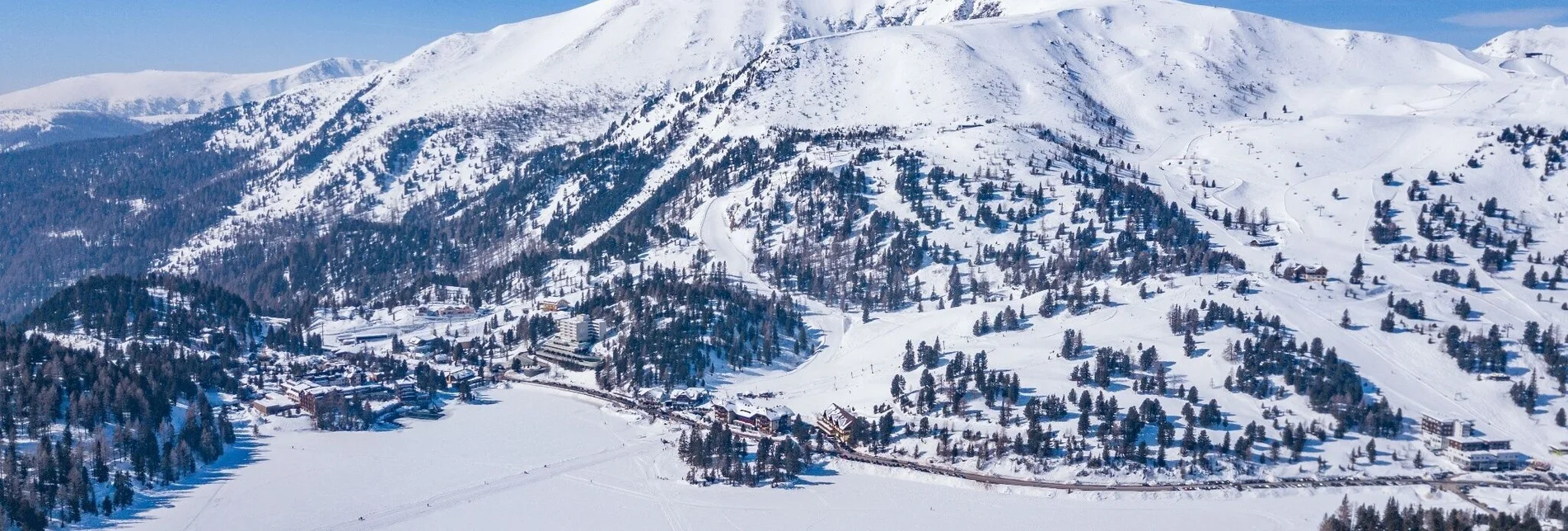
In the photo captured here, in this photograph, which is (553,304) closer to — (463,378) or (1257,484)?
(463,378)

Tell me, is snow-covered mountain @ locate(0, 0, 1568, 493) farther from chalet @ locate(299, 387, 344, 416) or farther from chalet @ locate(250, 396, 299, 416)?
chalet @ locate(250, 396, 299, 416)

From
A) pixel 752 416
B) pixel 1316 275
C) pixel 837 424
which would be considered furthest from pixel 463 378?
pixel 1316 275

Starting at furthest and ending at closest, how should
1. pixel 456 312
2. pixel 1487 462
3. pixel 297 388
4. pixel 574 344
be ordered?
pixel 456 312 < pixel 574 344 < pixel 297 388 < pixel 1487 462

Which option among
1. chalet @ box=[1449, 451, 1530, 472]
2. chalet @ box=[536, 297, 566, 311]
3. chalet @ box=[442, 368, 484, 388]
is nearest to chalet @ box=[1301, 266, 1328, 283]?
chalet @ box=[1449, 451, 1530, 472]

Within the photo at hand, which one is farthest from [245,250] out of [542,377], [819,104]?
[542,377]

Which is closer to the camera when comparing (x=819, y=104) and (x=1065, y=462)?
(x=1065, y=462)

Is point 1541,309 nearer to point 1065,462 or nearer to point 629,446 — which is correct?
point 1065,462
